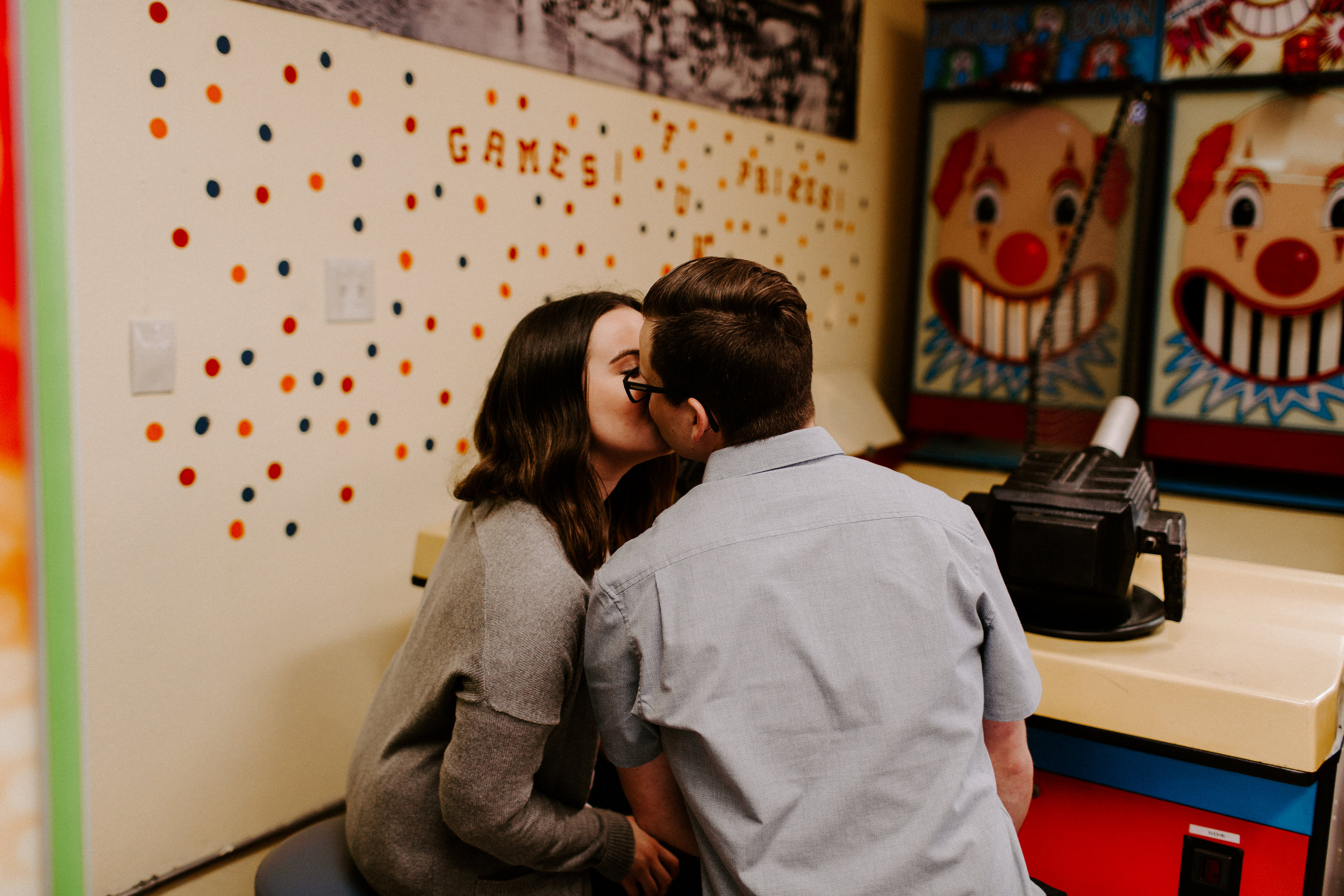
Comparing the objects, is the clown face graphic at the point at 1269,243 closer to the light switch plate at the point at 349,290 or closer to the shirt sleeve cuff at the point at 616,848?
the light switch plate at the point at 349,290

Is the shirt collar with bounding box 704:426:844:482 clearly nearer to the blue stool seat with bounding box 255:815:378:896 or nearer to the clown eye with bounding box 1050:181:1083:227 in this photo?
the blue stool seat with bounding box 255:815:378:896

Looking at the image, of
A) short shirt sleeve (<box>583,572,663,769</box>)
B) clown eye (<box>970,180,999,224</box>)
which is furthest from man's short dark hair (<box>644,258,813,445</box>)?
clown eye (<box>970,180,999,224</box>)

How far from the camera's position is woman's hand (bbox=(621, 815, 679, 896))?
1.37 metres

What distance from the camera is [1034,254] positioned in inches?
141

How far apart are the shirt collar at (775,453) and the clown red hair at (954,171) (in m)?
2.94

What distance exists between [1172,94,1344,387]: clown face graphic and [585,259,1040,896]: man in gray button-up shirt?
2.65m

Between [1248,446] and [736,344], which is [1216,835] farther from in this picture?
[1248,446]

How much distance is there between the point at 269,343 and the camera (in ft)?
6.31

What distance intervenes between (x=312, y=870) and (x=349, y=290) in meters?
1.12

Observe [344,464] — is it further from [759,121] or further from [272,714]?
[759,121]

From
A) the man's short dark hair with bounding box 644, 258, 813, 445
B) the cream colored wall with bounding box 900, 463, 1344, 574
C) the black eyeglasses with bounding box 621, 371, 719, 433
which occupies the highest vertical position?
the man's short dark hair with bounding box 644, 258, 813, 445

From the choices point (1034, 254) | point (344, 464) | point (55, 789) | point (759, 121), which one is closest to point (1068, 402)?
point (1034, 254)

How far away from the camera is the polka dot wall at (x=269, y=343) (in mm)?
1695

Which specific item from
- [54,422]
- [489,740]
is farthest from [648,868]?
[54,422]
